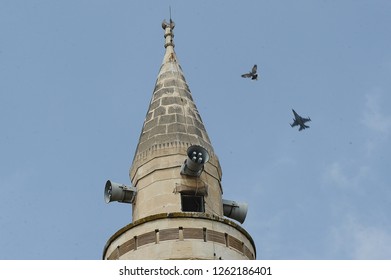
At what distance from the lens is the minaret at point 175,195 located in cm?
2714

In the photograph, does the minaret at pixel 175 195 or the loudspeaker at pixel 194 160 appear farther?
the loudspeaker at pixel 194 160

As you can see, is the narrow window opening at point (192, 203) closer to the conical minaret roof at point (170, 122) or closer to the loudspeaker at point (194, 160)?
the loudspeaker at point (194, 160)

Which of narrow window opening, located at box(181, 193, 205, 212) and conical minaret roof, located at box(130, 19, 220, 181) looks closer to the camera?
narrow window opening, located at box(181, 193, 205, 212)

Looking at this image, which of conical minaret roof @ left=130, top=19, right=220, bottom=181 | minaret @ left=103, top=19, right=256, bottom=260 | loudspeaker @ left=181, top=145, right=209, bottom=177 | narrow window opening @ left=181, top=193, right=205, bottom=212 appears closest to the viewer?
minaret @ left=103, top=19, right=256, bottom=260

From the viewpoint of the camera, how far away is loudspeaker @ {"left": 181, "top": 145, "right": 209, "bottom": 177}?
28531mm

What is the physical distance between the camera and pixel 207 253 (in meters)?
26.9

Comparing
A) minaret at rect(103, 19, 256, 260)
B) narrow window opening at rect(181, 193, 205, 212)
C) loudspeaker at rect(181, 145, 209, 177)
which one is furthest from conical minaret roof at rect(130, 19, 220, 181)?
narrow window opening at rect(181, 193, 205, 212)

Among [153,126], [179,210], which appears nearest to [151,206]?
[179,210]

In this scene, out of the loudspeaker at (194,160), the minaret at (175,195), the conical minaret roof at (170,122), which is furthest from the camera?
the conical minaret roof at (170,122)

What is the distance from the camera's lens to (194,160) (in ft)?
93.5

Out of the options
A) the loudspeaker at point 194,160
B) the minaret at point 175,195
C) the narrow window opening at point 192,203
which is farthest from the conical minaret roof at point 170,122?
the narrow window opening at point 192,203

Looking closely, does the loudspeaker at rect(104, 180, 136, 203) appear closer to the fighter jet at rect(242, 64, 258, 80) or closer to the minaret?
the minaret

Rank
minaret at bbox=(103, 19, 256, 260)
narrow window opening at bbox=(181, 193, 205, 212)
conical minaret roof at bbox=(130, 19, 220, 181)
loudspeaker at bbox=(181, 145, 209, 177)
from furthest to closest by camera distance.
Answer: conical minaret roof at bbox=(130, 19, 220, 181), narrow window opening at bbox=(181, 193, 205, 212), loudspeaker at bbox=(181, 145, 209, 177), minaret at bbox=(103, 19, 256, 260)

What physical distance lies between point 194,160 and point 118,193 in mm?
2186
